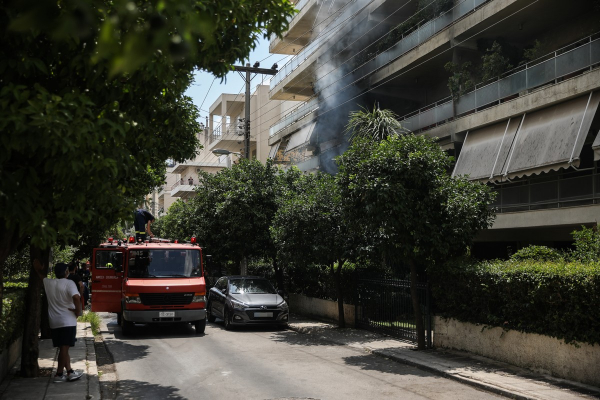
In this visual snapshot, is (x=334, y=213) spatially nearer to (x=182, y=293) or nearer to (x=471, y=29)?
(x=182, y=293)

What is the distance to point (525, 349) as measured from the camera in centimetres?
1091

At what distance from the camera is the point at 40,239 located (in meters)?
5.52

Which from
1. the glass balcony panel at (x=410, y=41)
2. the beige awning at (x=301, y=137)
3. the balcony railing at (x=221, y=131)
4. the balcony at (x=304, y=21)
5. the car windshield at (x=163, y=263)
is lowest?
the car windshield at (x=163, y=263)

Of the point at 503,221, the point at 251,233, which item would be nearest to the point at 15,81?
the point at 503,221

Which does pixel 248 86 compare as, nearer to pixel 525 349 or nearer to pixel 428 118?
pixel 428 118

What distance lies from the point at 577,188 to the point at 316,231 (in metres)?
7.40

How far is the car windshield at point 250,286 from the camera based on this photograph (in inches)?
765

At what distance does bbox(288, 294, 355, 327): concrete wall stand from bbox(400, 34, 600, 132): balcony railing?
7944mm

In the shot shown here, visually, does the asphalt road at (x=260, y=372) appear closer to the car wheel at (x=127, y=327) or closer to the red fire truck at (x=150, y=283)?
the car wheel at (x=127, y=327)

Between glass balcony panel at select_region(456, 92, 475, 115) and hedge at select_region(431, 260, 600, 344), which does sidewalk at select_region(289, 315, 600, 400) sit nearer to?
hedge at select_region(431, 260, 600, 344)

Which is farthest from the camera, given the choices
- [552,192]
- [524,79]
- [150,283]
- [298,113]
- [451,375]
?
[298,113]

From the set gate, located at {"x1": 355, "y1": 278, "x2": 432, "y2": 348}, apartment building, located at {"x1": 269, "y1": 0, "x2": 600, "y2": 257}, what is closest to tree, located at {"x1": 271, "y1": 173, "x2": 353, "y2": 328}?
gate, located at {"x1": 355, "y1": 278, "x2": 432, "y2": 348}

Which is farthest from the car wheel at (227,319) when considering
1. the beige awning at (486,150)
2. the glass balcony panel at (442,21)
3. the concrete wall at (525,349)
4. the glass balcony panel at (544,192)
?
the glass balcony panel at (442,21)

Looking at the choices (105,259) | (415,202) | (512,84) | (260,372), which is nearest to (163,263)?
(105,259)
